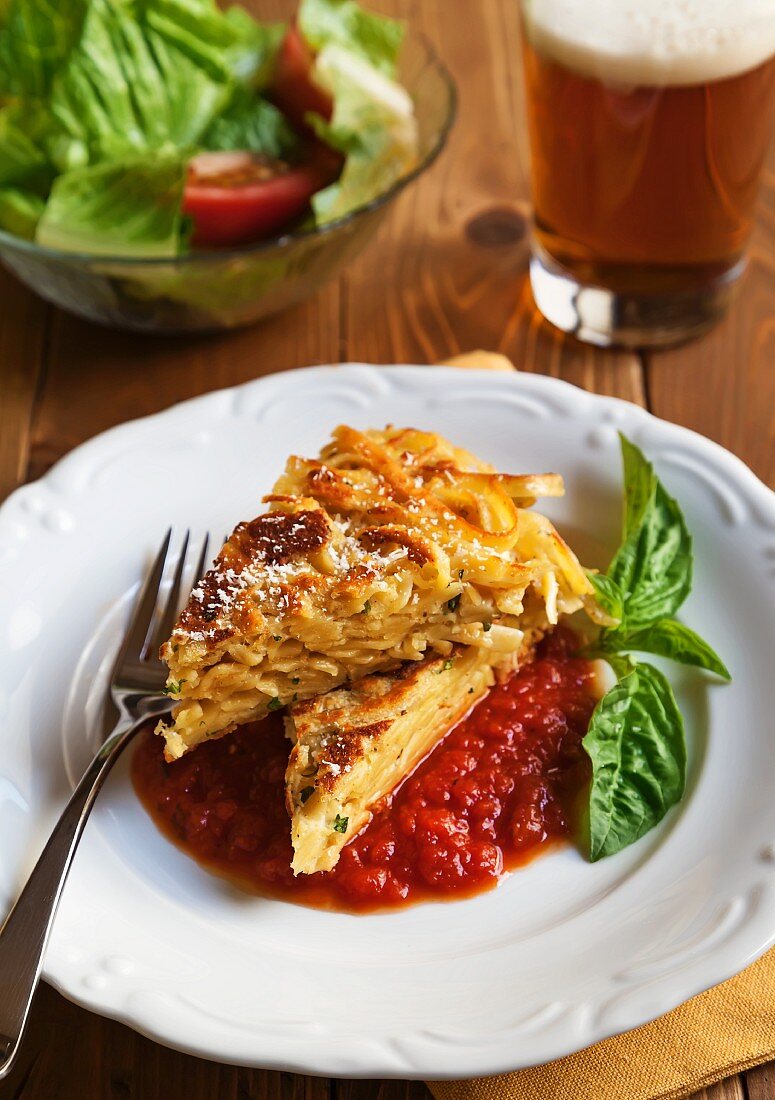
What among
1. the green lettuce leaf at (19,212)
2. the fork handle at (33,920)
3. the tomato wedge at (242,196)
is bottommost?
the fork handle at (33,920)

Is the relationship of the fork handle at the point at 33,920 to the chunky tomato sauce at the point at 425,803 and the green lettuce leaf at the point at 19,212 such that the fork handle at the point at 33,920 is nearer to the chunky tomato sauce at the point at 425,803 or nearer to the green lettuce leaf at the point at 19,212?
the chunky tomato sauce at the point at 425,803

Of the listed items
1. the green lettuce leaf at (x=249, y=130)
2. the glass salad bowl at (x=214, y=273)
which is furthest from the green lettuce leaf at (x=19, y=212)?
the green lettuce leaf at (x=249, y=130)

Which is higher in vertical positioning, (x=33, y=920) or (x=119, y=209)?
(x=119, y=209)

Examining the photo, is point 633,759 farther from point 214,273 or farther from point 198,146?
point 198,146

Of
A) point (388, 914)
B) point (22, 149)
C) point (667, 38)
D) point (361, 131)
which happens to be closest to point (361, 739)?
point (388, 914)

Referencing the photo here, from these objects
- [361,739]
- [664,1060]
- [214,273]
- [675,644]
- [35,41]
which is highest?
[35,41]

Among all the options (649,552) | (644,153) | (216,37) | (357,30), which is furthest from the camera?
(357,30)

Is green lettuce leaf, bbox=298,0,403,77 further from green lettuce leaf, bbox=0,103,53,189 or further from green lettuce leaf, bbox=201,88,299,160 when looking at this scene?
green lettuce leaf, bbox=0,103,53,189
